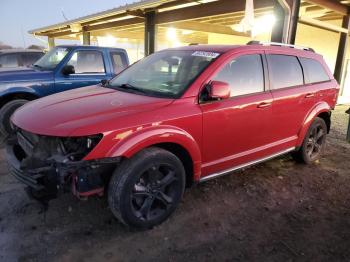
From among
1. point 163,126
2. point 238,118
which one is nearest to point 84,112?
point 163,126

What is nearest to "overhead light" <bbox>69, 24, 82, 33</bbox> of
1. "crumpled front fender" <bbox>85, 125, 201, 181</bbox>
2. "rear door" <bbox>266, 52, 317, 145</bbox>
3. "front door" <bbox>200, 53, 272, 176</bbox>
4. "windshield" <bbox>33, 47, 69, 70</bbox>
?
"windshield" <bbox>33, 47, 69, 70</bbox>

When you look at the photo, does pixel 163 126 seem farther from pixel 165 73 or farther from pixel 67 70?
pixel 67 70

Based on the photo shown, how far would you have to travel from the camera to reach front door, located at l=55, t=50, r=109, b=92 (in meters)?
6.39

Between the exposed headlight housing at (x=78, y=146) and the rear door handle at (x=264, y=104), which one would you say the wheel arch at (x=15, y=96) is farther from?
the rear door handle at (x=264, y=104)

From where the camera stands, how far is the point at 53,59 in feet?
22.1

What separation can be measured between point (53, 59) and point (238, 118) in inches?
181

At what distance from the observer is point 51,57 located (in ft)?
22.4

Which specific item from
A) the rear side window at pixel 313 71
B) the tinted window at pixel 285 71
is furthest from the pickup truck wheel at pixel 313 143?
the tinted window at pixel 285 71

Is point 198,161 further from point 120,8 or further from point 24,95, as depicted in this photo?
point 120,8

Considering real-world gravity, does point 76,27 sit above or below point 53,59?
below

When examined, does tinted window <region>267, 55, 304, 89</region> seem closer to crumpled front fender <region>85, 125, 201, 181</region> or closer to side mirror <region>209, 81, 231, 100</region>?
side mirror <region>209, 81, 231, 100</region>

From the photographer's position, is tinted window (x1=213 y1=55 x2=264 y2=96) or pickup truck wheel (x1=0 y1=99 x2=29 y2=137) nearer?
tinted window (x1=213 y1=55 x2=264 y2=96)

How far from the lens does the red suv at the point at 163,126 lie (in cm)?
280

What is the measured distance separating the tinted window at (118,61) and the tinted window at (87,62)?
0.27 meters
